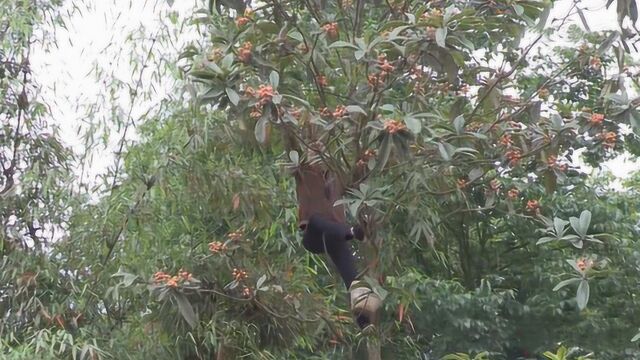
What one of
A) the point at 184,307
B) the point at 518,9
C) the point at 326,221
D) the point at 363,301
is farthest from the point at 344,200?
the point at 518,9

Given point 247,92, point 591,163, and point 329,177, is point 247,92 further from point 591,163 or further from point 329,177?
point 591,163

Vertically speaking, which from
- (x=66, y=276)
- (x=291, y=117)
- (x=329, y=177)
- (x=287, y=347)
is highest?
(x=291, y=117)

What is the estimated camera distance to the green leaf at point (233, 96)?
217 centimetres

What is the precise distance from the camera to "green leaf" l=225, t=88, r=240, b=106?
85.6 inches

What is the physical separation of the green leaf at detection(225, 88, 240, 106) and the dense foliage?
0.05 feet

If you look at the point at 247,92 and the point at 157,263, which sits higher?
the point at 247,92

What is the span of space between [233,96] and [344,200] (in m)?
0.39

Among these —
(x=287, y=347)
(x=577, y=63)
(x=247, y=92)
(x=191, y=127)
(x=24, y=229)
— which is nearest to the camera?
(x=247, y=92)

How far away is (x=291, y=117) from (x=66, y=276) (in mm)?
1743

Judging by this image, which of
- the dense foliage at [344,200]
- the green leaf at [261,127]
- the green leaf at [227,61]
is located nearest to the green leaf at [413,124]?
the dense foliage at [344,200]

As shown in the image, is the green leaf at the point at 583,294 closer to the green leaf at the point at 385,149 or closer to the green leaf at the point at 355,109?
the green leaf at the point at 385,149

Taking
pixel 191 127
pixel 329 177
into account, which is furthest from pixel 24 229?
pixel 329 177

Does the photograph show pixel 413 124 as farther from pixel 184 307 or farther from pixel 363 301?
pixel 184 307

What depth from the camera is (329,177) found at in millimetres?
2520
